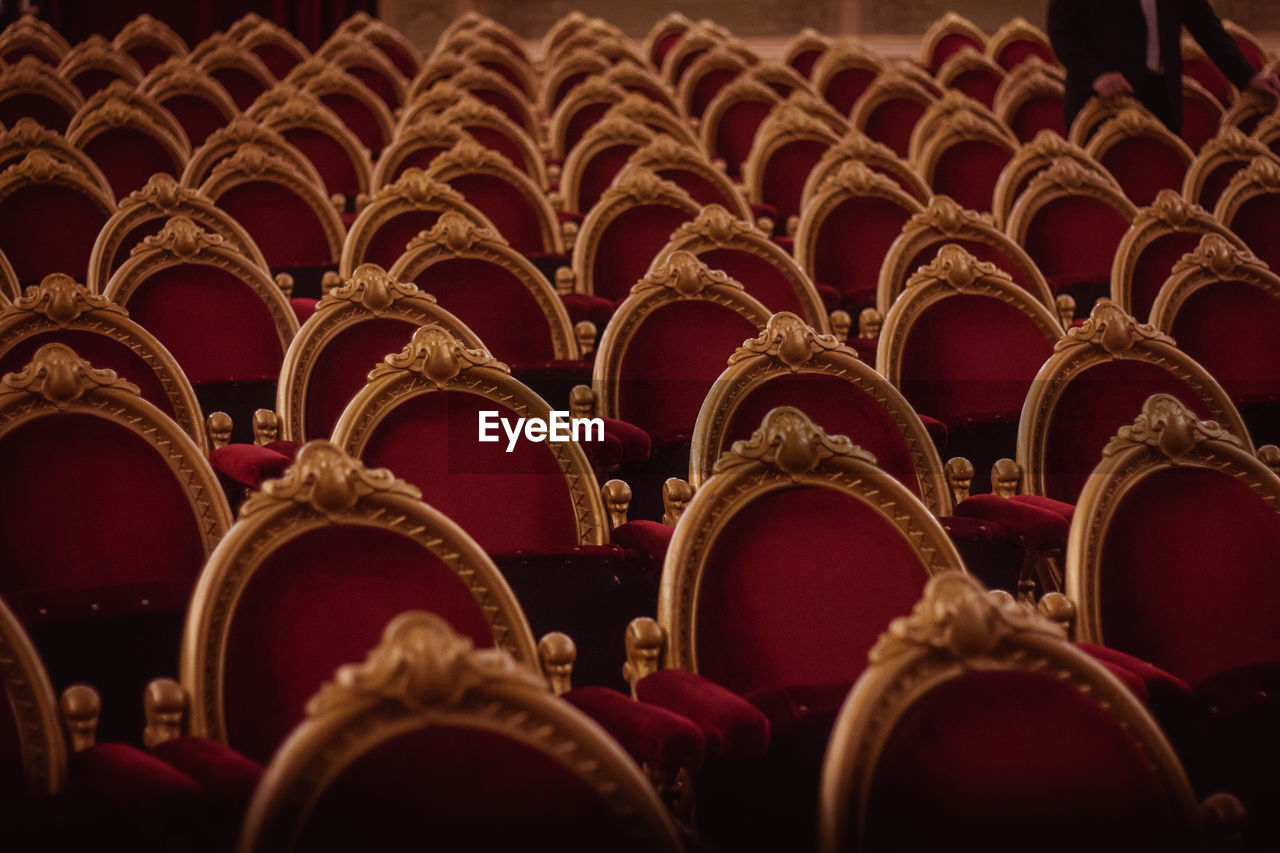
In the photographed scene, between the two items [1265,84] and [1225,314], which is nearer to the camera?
[1225,314]

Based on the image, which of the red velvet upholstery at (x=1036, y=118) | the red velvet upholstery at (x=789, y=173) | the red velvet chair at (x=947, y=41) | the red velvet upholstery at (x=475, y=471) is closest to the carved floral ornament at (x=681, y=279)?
the red velvet upholstery at (x=475, y=471)

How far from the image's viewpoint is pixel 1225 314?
4.08ft

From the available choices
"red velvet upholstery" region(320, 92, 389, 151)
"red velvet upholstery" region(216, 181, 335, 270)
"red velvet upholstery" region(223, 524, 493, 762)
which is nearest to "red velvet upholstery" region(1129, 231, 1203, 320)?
"red velvet upholstery" region(216, 181, 335, 270)

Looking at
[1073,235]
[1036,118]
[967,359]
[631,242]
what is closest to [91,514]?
[967,359]

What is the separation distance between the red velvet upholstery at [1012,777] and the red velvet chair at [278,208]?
1.19m

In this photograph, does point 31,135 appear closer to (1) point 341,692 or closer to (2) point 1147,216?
(2) point 1147,216

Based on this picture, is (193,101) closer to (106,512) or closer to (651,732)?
(106,512)

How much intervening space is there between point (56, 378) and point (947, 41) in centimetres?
263

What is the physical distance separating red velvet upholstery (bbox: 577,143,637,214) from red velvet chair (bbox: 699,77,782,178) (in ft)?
1.23

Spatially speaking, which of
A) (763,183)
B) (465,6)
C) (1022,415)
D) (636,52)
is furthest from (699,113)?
(1022,415)

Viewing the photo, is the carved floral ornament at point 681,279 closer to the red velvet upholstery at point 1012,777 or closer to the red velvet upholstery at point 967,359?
the red velvet upholstery at point 967,359

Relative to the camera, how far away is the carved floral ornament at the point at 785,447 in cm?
74

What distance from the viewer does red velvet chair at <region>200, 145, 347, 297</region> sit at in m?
1.59

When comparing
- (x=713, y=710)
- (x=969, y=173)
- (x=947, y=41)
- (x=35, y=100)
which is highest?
(x=947, y=41)
